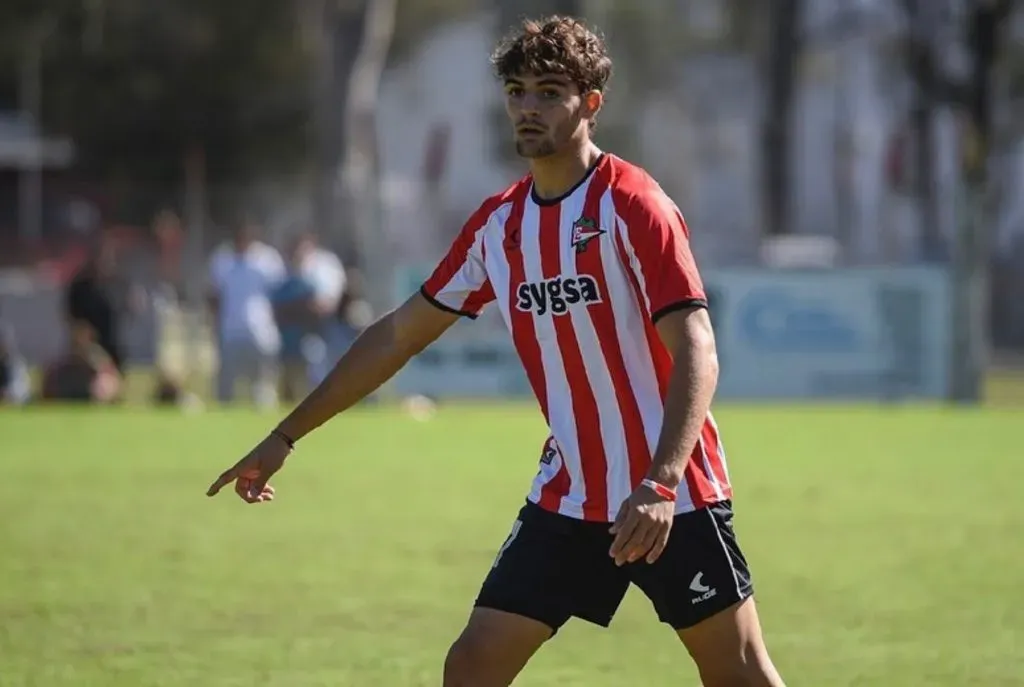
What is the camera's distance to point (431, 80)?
6612cm

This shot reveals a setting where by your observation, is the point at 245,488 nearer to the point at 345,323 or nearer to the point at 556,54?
the point at 556,54

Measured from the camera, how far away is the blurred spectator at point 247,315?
25391 mm

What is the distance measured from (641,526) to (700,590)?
0.57 metres

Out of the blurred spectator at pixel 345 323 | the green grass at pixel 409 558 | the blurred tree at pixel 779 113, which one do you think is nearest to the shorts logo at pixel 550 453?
the green grass at pixel 409 558

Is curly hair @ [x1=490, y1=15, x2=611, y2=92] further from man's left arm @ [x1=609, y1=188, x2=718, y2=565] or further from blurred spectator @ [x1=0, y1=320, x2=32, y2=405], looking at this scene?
blurred spectator @ [x1=0, y1=320, x2=32, y2=405]

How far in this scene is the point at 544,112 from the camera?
580cm

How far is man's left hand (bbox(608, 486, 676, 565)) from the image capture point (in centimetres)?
525

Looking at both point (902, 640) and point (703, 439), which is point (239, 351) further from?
point (703, 439)

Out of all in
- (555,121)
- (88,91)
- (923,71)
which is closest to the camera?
(555,121)

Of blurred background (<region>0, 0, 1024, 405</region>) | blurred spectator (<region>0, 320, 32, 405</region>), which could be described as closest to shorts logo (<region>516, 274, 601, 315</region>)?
blurred background (<region>0, 0, 1024, 405</region>)

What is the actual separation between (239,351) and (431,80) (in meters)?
41.3

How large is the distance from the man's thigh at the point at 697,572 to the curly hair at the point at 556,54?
1268mm

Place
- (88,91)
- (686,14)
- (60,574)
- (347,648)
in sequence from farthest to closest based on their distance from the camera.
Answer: (686,14), (88,91), (60,574), (347,648)

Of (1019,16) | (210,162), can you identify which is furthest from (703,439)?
(1019,16)
